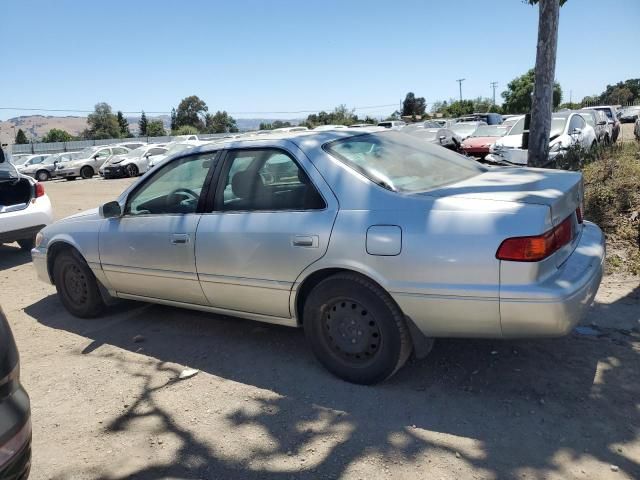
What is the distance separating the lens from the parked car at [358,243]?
2.85 metres

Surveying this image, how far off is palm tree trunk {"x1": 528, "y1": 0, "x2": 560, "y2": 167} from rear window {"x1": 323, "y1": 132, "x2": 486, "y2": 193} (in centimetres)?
435

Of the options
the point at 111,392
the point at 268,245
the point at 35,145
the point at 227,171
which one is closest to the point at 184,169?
the point at 227,171

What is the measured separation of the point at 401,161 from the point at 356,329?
1224 millimetres

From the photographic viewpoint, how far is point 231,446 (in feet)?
9.56

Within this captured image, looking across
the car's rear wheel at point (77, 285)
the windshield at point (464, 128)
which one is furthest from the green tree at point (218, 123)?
the car's rear wheel at point (77, 285)

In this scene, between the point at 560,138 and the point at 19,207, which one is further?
the point at 560,138

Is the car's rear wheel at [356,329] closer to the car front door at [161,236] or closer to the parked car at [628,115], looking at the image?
the car front door at [161,236]

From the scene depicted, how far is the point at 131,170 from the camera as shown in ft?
82.3

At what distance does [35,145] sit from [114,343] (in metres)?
50.4

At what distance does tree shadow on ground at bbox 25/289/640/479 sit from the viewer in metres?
2.69

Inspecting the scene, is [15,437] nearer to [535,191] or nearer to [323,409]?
[323,409]

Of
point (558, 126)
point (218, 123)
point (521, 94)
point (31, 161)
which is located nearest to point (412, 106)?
point (521, 94)

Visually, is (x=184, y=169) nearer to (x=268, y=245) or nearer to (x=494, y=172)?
(x=268, y=245)

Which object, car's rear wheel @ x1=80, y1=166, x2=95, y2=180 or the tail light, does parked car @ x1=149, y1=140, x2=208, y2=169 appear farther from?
car's rear wheel @ x1=80, y1=166, x2=95, y2=180
